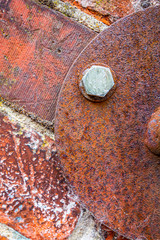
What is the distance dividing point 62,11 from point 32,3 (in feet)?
0.29

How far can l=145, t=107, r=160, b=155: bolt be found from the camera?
0.44 meters

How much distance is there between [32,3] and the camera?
572mm

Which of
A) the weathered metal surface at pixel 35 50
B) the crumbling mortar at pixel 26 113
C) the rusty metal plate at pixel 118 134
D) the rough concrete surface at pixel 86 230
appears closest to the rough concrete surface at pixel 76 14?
the weathered metal surface at pixel 35 50

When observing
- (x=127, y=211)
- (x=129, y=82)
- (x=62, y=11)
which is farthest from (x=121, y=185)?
(x=62, y=11)

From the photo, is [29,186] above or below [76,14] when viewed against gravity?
below

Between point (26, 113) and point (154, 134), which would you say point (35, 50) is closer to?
point (26, 113)

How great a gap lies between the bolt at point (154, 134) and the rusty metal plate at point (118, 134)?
0.06 ft

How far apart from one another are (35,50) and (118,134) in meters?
0.34

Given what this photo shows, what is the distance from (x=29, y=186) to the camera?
0.58 m

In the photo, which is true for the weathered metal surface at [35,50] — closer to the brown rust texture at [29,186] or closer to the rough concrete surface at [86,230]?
the brown rust texture at [29,186]

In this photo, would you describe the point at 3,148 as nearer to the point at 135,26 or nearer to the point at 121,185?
the point at 121,185

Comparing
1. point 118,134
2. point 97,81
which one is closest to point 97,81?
point 97,81

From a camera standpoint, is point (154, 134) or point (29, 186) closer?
point (154, 134)

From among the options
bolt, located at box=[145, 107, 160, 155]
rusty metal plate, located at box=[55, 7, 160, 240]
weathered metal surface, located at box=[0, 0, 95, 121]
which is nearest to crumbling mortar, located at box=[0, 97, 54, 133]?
weathered metal surface, located at box=[0, 0, 95, 121]
